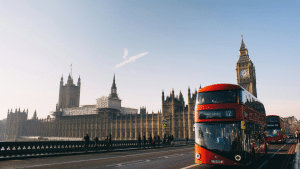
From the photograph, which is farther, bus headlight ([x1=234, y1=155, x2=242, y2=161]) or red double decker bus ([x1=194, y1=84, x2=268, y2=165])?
red double decker bus ([x1=194, y1=84, x2=268, y2=165])

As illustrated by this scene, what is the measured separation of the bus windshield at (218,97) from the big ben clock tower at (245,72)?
3602 inches

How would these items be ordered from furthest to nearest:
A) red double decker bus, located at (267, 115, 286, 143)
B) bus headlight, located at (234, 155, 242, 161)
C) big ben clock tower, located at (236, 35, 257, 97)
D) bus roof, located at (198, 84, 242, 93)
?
big ben clock tower, located at (236, 35, 257, 97) < red double decker bus, located at (267, 115, 286, 143) < bus roof, located at (198, 84, 242, 93) < bus headlight, located at (234, 155, 242, 161)

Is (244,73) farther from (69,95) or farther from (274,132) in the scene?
(69,95)

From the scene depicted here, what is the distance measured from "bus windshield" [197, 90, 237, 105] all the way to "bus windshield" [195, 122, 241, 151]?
123 cm

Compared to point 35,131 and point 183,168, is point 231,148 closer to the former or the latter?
point 183,168

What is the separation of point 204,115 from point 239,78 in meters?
96.9

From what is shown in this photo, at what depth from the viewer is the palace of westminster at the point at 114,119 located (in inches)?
3069

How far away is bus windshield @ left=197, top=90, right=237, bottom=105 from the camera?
11.3 metres

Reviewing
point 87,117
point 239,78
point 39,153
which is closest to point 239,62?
point 239,78

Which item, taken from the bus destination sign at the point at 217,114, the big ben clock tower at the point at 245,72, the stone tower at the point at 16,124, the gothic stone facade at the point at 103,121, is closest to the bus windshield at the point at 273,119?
the bus destination sign at the point at 217,114

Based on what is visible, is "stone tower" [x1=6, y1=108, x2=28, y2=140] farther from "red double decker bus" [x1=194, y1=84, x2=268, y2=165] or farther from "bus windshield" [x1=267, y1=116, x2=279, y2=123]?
"red double decker bus" [x1=194, y1=84, x2=268, y2=165]

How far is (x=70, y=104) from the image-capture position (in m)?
163

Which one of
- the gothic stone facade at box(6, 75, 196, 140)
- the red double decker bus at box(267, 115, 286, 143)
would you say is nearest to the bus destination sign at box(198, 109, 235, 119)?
the red double decker bus at box(267, 115, 286, 143)

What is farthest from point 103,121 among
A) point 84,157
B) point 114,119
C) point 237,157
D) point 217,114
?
point 237,157
